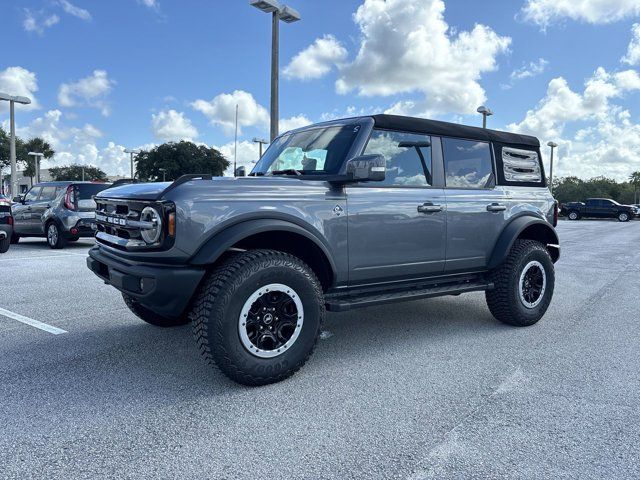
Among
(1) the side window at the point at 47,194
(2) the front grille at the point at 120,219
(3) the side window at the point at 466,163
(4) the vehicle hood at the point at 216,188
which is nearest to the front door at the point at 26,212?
(1) the side window at the point at 47,194

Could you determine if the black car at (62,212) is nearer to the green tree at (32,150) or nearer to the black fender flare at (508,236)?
the black fender flare at (508,236)

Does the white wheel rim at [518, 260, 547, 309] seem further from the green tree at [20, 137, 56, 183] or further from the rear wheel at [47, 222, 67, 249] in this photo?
the green tree at [20, 137, 56, 183]

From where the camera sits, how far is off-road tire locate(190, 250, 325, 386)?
3.12 metres

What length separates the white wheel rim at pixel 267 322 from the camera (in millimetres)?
3230

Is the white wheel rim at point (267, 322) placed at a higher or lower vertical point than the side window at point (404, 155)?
lower

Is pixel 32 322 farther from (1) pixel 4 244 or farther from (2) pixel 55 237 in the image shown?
(2) pixel 55 237

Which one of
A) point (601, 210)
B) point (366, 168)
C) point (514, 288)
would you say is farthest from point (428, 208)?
point (601, 210)

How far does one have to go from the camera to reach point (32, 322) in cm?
491

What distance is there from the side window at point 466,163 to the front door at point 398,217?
0.23 meters

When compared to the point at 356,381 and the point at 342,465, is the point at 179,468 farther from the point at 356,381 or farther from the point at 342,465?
the point at 356,381

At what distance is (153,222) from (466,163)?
9.62 ft

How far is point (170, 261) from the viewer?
3174 millimetres

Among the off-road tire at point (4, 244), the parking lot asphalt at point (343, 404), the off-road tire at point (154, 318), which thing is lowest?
the parking lot asphalt at point (343, 404)

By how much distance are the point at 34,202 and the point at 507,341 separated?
11947 millimetres
